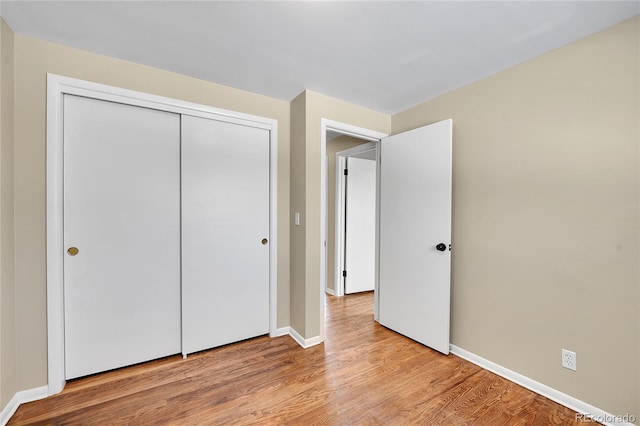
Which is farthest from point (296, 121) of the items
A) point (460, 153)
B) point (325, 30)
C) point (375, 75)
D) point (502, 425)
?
point (502, 425)

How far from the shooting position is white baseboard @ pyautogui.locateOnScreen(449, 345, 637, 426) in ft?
5.04

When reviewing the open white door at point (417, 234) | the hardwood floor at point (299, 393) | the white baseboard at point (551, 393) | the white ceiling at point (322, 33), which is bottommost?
the hardwood floor at point (299, 393)

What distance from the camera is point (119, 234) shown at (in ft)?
6.41

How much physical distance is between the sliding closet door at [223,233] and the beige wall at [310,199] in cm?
32

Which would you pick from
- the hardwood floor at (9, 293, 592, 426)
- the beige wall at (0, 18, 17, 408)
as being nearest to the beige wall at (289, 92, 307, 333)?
the hardwood floor at (9, 293, 592, 426)

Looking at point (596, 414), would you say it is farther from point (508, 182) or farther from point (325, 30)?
point (325, 30)

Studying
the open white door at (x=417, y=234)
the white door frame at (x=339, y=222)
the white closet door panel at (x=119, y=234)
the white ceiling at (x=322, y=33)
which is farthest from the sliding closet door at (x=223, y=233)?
the white door frame at (x=339, y=222)

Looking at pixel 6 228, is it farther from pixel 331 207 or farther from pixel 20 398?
pixel 331 207

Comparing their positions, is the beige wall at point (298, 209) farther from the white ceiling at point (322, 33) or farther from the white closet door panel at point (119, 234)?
the white closet door panel at point (119, 234)

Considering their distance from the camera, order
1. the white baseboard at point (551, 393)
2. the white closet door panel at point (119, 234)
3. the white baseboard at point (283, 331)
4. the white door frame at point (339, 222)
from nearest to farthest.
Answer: the white baseboard at point (551, 393), the white closet door panel at point (119, 234), the white baseboard at point (283, 331), the white door frame at point (339, 222)

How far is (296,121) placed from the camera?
2535 millimetres

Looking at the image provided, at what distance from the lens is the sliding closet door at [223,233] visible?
2219 mm

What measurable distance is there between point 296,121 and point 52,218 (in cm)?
192

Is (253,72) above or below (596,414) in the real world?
above
